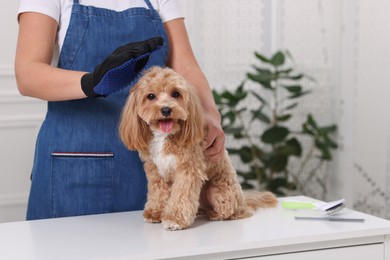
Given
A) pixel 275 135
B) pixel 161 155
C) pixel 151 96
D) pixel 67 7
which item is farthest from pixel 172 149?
pixel 275 135

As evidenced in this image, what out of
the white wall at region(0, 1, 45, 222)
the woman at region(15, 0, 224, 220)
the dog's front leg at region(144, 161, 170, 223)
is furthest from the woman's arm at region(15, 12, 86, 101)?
the white wall at region(0, 1, 45, 222)

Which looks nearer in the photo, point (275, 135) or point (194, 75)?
point (194, 75)

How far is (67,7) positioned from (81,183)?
1.62 feet

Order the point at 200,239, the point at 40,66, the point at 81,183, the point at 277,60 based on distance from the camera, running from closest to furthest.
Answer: the point at 200,239
the point at 40,66
the point at 81,183
the point at 277,60

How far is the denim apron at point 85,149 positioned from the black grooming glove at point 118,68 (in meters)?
0.28

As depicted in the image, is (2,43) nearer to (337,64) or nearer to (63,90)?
(63,90)

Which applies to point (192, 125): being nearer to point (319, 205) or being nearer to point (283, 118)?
point (319, 205)

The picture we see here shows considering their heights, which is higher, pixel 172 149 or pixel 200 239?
pixel 172 149

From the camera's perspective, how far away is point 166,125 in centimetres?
120

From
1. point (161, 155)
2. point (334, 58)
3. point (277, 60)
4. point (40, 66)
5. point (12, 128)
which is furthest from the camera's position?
point (334, 58)

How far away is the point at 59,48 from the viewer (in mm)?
1556

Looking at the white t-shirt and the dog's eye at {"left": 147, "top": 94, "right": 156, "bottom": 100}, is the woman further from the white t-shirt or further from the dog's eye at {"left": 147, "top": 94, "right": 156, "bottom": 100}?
the dog's eye at {"left": 147, "top": 94, "right": 156, "bottom": 100}

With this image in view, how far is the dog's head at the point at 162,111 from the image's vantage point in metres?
1.18

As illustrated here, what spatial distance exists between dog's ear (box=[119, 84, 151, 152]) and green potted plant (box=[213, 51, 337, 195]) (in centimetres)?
183
